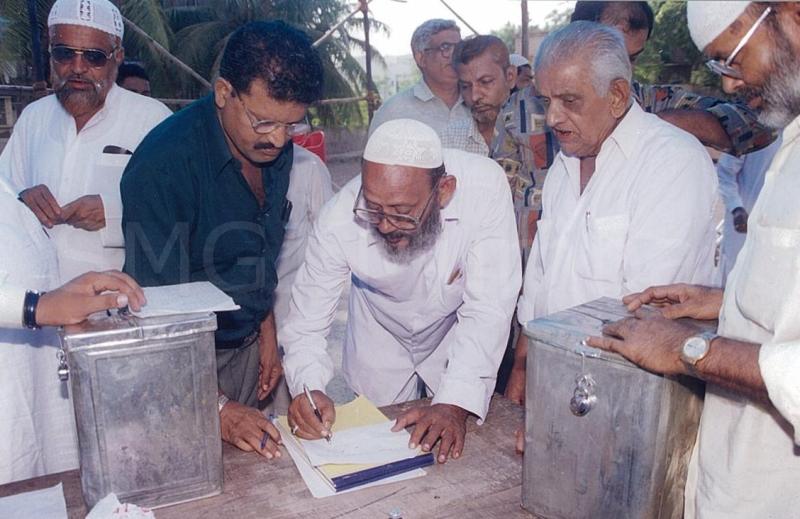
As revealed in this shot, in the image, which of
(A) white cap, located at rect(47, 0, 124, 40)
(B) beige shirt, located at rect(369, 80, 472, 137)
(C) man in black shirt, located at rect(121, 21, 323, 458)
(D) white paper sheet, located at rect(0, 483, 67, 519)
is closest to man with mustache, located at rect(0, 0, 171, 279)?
(A) white cap, located at rect(47, 0, 124, 40)

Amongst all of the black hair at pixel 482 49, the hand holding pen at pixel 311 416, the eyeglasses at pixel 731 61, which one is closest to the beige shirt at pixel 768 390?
the eyeglasses at pixel 731 61

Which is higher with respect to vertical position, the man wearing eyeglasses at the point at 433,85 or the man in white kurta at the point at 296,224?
the man wearing eyeglasses at the point at 433,85

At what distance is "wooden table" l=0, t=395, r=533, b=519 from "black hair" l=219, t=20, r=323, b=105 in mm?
1038

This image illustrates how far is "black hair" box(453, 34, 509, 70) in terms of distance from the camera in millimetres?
3128

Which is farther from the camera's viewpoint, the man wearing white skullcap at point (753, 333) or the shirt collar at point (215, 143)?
the shirt collar at point (215, 143)

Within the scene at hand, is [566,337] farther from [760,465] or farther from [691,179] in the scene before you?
[691,179]

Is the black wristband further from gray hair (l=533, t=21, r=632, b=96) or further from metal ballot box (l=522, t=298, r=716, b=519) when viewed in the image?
gray hair (l=533, t=21, r=632, b=96)

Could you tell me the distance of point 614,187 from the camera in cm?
203

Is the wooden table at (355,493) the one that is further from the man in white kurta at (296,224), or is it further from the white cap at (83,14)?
the white cap at (83,14)

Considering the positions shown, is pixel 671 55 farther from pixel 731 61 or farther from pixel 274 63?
pixel 731 61

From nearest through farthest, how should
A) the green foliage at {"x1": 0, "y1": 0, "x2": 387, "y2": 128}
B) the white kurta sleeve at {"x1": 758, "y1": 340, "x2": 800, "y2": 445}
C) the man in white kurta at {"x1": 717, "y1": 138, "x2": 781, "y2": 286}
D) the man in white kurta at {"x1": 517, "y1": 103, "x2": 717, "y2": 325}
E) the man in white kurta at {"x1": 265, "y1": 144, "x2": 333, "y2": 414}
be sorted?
the white kurta sleeve at {"x1": 758, "y1": 340, "x2": 800, "y2": 445} → the man in white kurta at {"x1": 517, "y1": 103, "x2": 717, "y2": 325} → the man in white kurta at {"x1": 265, "y1": 144, "x2": 333, "y2": 414} → the man in white kurta at {"x1": 717, "y1": 138, "x2": 781, "y2": 286} → the green foliage at {"x1": 0, "y1": 0, "x2": 387, "y2": 128}

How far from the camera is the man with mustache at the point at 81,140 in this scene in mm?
2633

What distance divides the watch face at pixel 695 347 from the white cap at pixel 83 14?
246 centimetres

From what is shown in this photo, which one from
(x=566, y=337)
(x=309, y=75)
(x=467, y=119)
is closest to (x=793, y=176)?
(x=566, y=337)
